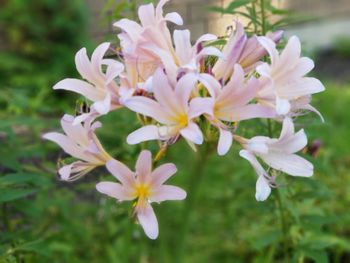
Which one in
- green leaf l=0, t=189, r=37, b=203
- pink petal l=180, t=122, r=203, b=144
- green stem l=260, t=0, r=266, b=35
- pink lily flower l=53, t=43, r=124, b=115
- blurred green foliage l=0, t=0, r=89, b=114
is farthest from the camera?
blurred green foliage l=0, t=0, r=89, b=114

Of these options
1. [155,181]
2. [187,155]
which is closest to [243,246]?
[187,155]

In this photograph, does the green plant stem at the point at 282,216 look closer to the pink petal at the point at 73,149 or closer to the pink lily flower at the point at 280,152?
the pink lily flower at the point at 280,152

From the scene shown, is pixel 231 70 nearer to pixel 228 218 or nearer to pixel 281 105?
pixel 281 105

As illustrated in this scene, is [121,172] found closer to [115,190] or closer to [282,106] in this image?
[115,190]

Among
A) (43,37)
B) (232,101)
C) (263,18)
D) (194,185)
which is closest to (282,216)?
(194,185)

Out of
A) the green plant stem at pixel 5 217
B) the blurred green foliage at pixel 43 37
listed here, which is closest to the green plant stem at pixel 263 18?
the green plant stem at pixel 5 217

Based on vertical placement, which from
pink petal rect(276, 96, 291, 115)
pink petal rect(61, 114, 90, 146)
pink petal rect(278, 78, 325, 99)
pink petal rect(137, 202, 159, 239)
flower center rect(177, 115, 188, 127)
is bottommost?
pink petal rect(137, 202, 159, 239)

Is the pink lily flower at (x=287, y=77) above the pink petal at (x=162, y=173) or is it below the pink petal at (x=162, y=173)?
above

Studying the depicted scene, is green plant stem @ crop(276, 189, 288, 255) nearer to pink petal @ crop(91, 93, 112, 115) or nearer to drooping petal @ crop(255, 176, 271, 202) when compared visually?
drooping petal @ crop(255, 176, 271, 202)

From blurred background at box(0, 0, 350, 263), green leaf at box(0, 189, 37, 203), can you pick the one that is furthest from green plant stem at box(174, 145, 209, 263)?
green leaf at box(0, 189, 37, 203)
